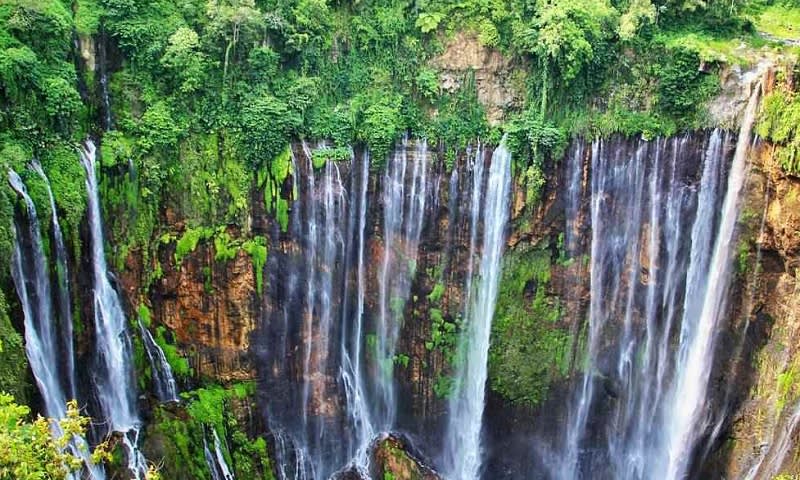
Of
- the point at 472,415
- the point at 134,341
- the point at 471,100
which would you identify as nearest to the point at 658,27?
the point at 471,100

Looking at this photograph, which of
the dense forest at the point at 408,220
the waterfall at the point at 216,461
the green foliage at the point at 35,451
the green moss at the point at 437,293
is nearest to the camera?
the green foliage at the point at 35,451

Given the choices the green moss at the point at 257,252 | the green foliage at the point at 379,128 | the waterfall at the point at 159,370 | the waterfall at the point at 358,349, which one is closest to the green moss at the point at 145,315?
the waterfall at the point at 159,370

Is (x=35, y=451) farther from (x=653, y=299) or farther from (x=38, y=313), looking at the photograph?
(x=653, y=299)

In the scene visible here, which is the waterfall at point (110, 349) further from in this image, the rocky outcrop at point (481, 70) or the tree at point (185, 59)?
the rocky outcrop at point (481, 70)

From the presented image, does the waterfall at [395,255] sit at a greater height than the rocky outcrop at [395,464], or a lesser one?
greater

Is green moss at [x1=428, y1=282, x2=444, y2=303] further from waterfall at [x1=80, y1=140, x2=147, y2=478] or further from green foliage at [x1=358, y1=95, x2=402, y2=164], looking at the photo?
waterfall at [x1=80, y1=140, x2=147, y2=478]
